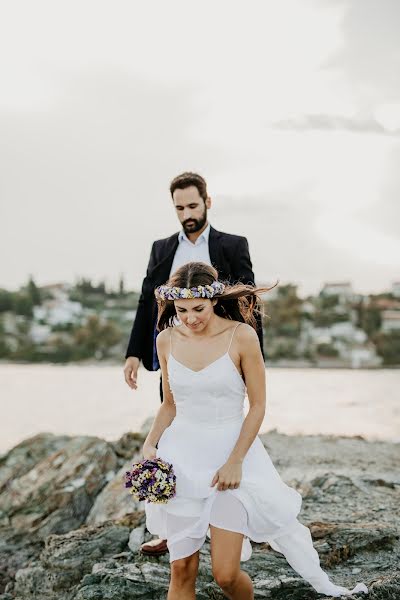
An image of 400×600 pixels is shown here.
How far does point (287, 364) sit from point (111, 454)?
68638 millimetres

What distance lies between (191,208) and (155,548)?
2.23 metres

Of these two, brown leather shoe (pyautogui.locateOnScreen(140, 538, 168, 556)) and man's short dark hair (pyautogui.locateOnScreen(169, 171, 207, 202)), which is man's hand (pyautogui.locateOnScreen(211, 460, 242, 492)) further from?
man's short dark hair (pyautogui.locateOnScreen(169, 171, 207, 202))

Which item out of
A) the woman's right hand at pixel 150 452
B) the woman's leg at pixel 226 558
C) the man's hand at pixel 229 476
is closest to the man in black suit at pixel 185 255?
the woman's right hand at pixel 150 452

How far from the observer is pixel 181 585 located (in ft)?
11.8

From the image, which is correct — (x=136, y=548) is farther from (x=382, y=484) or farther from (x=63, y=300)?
(x=63, y=300)

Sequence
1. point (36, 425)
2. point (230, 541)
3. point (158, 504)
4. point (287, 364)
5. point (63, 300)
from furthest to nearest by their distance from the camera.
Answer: point (63, 300), point (287, 364), point (36, 425), point (158, 504), point (230, 541)

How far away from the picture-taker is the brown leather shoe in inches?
191

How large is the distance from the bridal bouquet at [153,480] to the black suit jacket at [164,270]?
1356mm

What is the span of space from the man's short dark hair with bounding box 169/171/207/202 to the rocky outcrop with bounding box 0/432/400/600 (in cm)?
236

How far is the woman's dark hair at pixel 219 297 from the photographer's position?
12.0 ft

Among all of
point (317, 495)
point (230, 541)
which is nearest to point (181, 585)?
point (230, 541)

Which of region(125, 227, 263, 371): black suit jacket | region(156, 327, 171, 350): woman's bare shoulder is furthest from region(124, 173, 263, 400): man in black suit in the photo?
region(156, 327, 171, 350): woman's bare shoulder

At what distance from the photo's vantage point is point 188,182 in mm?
4645

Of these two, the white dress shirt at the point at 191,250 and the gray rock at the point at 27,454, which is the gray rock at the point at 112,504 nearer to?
the gray rock at the point at 27,454
